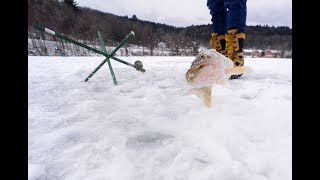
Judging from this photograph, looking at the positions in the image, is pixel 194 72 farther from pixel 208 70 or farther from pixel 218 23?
pixel 218 23

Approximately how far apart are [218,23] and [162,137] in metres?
2.15

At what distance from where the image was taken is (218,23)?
293 cm

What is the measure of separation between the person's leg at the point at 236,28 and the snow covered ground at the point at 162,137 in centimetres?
62

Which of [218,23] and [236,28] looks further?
[218,23]

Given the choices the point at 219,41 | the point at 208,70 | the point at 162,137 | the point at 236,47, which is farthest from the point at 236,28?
the point at 162,137

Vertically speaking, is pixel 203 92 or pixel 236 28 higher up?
pixel 236 28

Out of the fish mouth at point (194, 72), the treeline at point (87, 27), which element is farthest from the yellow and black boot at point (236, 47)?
the treeline at point (87, 27)

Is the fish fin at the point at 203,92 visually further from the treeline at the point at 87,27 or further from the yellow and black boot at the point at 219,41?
the treeline at the point at 87,27

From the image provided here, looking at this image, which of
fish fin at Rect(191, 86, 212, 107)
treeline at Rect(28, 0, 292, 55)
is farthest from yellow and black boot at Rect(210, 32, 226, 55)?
treeline at Rect(28, 0, 292, 55)

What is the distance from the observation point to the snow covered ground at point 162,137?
0.89 m

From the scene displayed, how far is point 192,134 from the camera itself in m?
1.19

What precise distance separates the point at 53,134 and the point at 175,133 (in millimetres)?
625
